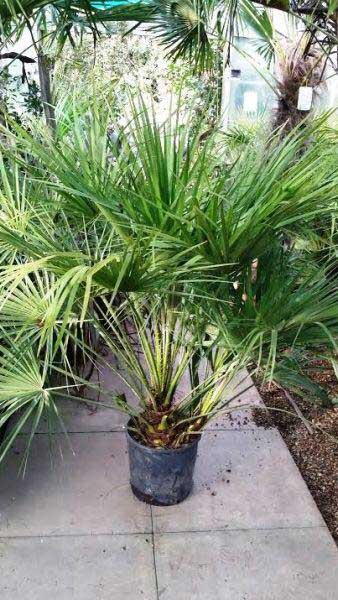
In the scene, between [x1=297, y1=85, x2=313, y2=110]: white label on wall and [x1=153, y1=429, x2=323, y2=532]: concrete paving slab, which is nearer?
[x1=153, y1=429, x2=323, y2=532]: concrete paving slab

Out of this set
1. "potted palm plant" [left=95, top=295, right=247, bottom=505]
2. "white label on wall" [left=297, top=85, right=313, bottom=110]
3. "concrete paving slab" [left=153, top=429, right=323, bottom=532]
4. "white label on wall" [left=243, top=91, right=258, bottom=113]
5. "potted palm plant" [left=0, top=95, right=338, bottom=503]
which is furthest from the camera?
"white label on wall" [left=243, top=91, right=258, bottom=113]

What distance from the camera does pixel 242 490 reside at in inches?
96.4

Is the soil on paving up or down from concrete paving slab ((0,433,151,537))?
down

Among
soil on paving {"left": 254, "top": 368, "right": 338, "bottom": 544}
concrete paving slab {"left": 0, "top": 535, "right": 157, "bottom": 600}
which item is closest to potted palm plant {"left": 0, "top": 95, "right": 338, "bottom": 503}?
concrete paving slab {"left": 0, "top": 535, "right": 157, "bottom": 600}

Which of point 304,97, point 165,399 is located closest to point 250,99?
point 304,97

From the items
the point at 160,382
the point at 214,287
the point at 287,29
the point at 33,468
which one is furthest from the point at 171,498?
the point at 287,29

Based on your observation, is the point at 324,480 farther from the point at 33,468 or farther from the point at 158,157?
the point at 158,157

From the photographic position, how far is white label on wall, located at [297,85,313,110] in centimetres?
432

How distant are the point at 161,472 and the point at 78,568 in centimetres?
49

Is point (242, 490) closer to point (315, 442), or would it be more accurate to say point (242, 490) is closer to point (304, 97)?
point (315, 442)

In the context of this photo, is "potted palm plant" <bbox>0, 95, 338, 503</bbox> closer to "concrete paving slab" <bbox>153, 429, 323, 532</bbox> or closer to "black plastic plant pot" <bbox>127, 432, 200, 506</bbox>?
"black plastic plant pot" <bbox>127, 432, 200, 506</bbox>

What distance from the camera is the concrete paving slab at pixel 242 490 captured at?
2262 mm

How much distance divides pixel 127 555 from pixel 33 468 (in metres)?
0.68

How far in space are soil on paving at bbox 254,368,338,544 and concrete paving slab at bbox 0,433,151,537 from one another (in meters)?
0.82
